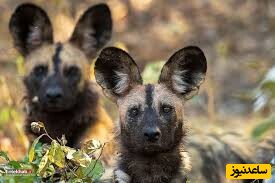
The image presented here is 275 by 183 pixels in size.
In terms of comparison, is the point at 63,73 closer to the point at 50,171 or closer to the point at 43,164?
the point at 50,171

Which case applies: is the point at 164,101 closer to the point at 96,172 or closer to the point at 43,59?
the point at 96,172

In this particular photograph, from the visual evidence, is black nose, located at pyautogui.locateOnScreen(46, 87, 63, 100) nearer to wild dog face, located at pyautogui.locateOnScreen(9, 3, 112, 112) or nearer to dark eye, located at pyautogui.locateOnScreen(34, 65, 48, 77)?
wild dog face, located at pyautogui.locateOnScreen(9, 3, 112, 112)

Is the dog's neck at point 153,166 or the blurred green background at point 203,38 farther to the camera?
the blurred green background at point 203,38

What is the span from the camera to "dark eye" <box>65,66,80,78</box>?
6.54 m

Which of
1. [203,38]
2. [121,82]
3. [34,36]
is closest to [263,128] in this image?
[121,82]

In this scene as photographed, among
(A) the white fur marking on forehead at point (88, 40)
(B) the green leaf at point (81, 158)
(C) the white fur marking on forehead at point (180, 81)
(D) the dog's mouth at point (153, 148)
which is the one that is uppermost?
(A) the white fur marking on forehead at point (88, 40)

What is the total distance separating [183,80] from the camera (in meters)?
5.12

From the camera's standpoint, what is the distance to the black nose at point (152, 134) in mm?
4602

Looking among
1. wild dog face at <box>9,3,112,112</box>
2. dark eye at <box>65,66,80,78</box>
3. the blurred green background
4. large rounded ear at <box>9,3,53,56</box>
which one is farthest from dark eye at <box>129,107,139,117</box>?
the blurred green background

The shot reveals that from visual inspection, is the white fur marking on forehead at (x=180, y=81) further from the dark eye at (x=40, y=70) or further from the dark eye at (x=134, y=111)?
the dark eye at (x=40, y=70)

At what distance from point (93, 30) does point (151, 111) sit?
86.8 inches

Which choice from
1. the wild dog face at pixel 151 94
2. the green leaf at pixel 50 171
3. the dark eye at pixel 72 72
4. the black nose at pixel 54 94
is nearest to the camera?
the green leaf at pixel 50 171

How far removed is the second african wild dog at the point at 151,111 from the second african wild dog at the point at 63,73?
121cm

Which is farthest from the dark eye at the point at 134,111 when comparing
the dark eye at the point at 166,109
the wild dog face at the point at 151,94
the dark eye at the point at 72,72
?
the dark eye at the point at 72,72
